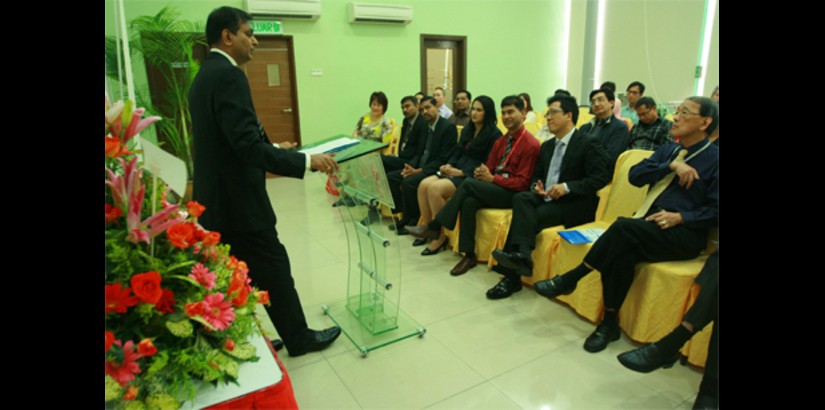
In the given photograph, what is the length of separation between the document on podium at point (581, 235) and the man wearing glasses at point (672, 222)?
0.52 feet

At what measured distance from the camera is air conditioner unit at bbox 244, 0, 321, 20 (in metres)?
6.22

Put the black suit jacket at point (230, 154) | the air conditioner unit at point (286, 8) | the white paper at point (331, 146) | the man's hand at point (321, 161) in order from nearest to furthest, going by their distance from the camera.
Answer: the black suit jacket at point (230, 154)
the man's hand at point (321, 161)
the white paper at point (331, 146)
the air conditioner unit at point (286, 8)

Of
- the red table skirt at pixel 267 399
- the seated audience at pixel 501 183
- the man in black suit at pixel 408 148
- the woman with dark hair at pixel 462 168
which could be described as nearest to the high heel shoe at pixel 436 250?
the woman with dark hair at pixel 462 168

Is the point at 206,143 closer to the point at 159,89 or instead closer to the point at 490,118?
the point at 490,118

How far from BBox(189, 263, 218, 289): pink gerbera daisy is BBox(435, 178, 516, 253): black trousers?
2.40 m

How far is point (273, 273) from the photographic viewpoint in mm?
2035

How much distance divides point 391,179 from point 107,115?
359 centimetres

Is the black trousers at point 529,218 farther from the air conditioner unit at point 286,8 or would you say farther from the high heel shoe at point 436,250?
the air conditioner unit at point 286,8

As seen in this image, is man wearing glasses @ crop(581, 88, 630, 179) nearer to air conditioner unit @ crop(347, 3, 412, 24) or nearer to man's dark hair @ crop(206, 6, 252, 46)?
man's dark hair @ crop(206, 6, 252, 46)

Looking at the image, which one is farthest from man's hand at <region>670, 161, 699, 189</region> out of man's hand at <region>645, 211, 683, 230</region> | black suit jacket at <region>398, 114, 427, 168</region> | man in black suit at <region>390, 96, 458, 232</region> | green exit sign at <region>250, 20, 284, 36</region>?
green exit sign at <region>250, 20, 284, 36</region>

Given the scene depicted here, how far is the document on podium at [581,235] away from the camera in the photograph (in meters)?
2.50

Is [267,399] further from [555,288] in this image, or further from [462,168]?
[462,168]

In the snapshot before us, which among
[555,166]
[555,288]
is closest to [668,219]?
[555,288]
